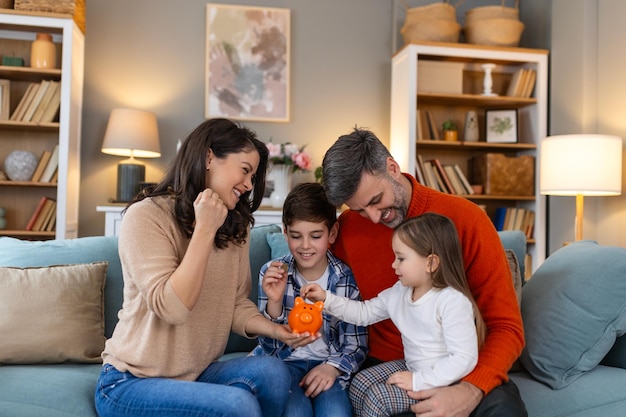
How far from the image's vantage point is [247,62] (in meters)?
4.74

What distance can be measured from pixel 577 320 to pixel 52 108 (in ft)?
11.6

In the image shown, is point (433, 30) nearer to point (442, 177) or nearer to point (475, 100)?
point (475, 100)

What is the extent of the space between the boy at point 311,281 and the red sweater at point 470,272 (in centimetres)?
5

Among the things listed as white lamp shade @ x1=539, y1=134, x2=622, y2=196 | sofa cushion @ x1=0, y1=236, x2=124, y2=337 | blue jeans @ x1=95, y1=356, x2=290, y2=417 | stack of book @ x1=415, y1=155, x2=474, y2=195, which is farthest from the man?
stack of book @ x1=415, y1=155, x2=474, y2=195

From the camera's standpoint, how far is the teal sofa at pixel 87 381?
1706 mm

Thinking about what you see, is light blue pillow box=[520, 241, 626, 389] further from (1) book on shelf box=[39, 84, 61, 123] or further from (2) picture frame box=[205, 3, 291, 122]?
(1) book on shelf box=[39, 84, 61, 123]

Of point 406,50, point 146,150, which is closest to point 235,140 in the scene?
point 146,150

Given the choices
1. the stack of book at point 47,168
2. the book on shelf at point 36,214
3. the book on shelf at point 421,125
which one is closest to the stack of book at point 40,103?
the stack of book at point 47,168

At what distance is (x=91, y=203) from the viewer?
457 cm

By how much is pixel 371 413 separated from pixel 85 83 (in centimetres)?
373

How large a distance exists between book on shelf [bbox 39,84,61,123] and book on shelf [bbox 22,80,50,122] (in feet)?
0.21

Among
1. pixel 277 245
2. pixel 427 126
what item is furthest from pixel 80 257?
pixel 427 126

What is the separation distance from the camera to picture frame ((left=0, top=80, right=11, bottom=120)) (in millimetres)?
4156

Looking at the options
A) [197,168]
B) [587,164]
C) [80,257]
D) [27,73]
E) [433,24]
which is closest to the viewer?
[197,168]
